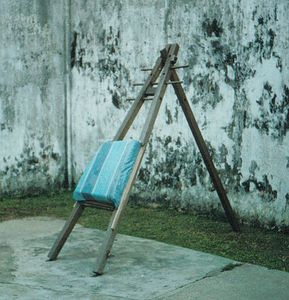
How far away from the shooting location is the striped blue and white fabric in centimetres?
470

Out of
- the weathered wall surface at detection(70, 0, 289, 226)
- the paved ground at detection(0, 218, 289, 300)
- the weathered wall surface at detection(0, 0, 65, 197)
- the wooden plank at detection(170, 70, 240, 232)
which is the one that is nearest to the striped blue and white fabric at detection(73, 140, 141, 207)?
the paved ground at detection(0, 218, 289, 300)

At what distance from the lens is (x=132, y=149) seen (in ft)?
15.9

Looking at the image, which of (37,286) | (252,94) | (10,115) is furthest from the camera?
(10,115)

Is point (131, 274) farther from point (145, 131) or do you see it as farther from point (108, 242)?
point (145, 131)

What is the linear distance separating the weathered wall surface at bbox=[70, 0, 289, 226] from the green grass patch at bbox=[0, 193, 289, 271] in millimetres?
272

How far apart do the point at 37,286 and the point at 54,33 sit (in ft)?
15.0

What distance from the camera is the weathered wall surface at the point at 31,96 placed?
25.3ft

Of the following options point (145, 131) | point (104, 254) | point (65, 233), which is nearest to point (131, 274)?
point (104, 254)

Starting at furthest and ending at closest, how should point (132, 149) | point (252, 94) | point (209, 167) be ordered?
point (252, 94), point (209, 167), point (132, 149)

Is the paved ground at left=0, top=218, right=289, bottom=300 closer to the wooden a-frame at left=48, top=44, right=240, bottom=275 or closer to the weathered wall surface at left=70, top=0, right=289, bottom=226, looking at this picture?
the wooden a-frame at left=48, top=44, right=240, bottom=275

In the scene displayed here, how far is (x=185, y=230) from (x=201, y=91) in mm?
1574

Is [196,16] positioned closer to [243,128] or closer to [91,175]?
[243,128]

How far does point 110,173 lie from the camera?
4785 mm

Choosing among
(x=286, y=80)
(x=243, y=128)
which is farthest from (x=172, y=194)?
(x=286, y=80)
